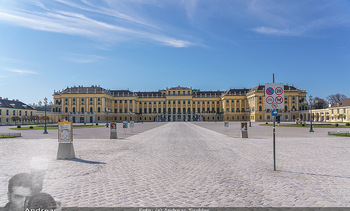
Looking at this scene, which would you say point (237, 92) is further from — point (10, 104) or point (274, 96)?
point (274, 96)

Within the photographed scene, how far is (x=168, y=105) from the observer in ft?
371

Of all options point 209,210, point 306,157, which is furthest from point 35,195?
point 306,157

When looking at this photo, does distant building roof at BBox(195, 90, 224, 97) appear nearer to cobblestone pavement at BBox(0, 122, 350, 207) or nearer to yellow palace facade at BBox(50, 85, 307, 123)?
yellow palace facade at BBox(50, 85, 307, 123)

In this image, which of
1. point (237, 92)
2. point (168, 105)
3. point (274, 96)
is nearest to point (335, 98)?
point (237, 92)

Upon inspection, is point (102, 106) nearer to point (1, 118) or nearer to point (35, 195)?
point (1, 118)

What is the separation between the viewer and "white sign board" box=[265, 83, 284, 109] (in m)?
7.93

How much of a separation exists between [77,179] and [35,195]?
166 cm

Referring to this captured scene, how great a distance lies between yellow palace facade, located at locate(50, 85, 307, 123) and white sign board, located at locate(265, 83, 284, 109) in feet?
299

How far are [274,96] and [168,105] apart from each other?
105381 mm

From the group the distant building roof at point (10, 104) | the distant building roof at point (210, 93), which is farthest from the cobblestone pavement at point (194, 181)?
the distant building roof at point (210, 93)

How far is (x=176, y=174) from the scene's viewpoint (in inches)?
293

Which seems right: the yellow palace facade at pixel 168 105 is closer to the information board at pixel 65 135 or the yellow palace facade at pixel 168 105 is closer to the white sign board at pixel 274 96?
the information board at pixel 65 135

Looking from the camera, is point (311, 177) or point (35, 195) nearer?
point (35, 195)

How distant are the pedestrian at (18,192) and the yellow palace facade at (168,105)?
92.1 meters
